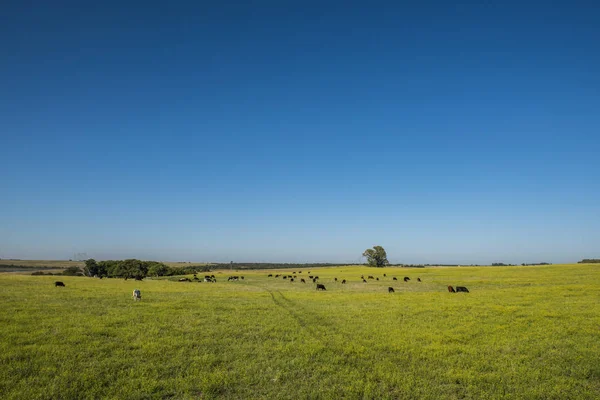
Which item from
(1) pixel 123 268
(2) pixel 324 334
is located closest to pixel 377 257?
(1) pixel 123 268

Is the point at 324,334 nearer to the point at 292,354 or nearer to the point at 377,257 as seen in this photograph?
the point at 292,354

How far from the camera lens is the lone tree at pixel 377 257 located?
146 meters

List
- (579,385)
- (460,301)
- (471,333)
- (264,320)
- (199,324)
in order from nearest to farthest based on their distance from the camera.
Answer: (579,385), (471,333), (199,324), (264,320), (460,301)

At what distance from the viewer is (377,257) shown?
147125mm

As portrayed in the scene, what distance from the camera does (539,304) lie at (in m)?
25.7

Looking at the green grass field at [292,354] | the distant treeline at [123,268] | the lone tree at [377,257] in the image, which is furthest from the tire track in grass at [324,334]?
the lone tree at [377,257]

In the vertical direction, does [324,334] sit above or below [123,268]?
above

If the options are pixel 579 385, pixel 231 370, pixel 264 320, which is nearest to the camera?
pixel 579 385

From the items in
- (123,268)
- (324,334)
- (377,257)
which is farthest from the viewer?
(377,257)

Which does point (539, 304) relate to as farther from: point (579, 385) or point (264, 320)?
point (264, 320)

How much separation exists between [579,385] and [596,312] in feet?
50.0

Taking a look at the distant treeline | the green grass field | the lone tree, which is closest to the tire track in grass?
the green grass field

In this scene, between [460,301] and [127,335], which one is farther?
[460,301]

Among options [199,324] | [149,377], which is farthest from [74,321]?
[149,377]
